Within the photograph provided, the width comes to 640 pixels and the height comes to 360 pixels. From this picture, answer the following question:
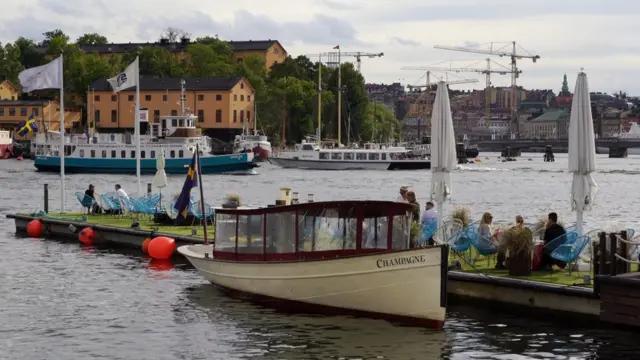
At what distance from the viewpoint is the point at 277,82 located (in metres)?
176

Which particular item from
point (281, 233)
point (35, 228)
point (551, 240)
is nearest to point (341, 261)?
point (281, 233)

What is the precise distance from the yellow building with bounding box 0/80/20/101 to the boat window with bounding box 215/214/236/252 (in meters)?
169

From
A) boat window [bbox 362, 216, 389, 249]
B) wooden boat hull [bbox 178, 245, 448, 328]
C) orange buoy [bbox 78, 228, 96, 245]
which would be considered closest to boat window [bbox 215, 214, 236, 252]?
wooden boat hull [bbox 178, 245, 448, 328]

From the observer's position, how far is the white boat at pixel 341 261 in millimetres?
24797

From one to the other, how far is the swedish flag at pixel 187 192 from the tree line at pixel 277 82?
114 meters

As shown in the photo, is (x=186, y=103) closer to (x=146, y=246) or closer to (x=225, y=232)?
(x=146, y=246)

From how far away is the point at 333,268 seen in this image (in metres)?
26.0

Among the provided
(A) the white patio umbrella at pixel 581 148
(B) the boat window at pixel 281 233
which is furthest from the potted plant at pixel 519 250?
(B) the boat window at pixel 281 233

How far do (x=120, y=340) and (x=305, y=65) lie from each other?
173 m

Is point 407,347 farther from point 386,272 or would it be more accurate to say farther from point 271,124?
point 271,124

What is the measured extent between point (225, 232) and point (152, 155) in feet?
292

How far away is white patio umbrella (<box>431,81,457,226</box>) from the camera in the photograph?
31016mm

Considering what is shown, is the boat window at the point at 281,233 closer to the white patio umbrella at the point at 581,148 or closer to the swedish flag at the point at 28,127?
the white patio umbrella at the point at 581,148

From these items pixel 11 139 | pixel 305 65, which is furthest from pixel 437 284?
pixel 305 65
